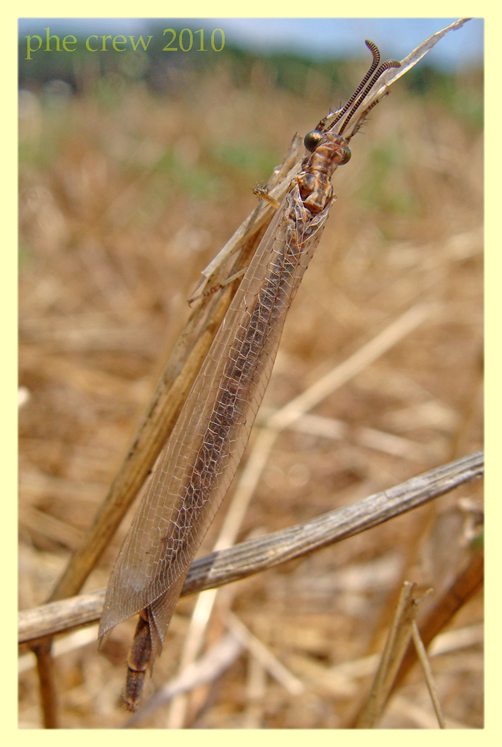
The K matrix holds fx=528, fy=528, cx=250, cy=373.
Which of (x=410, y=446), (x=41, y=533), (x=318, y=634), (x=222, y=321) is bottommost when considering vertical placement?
(x=318, y=634)

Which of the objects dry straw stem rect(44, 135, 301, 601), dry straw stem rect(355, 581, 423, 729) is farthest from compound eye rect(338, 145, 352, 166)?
dry straw stem rect(355, 581, 423, 729)

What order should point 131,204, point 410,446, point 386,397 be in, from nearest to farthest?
point 410,446 < point 386,397 < point 131,204

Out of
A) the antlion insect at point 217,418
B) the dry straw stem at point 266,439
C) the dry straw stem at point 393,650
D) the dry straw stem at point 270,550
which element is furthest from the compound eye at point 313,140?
the dry straw stem at point 266,439

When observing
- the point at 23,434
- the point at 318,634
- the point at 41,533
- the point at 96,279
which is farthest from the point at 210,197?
the point at 318,634

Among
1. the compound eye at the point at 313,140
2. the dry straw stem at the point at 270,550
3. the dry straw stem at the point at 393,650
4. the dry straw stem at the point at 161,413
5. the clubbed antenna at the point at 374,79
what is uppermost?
the clubbed antenna at the point at 374,79

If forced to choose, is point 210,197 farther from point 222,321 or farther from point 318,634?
point 222,321

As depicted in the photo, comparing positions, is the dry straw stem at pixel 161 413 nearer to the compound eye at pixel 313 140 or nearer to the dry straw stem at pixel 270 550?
the dry straw stem at pixel 270 550
